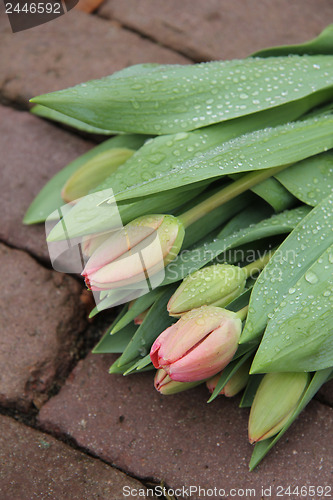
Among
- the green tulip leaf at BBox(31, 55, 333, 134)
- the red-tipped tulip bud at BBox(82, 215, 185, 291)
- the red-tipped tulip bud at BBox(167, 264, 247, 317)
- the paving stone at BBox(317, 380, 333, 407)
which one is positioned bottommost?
the paving stone at BBox(317, 380, 333, 407)

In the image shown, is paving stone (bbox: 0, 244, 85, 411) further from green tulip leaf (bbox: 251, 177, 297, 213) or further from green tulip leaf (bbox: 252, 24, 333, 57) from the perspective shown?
green tulip leaf (bbox: 252, 24, 333, 57)

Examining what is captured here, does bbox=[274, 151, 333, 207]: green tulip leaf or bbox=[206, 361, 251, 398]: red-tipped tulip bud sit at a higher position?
bbox=[274, 151, 333, 207]: green tulip leaf

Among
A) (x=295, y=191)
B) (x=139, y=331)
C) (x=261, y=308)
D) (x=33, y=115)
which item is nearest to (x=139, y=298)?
(x=139, y=331)

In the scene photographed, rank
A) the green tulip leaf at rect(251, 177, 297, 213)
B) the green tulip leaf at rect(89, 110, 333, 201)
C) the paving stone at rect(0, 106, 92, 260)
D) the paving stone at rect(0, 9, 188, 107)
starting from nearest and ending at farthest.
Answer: the green tulip leaf at rect(89, 110, 333, 201) → the green tulip leaf at rect(251, 177, 297, 213) → the paving stone at rect(0, 106, 92, 260) → the paving stone at rect(0, 9, 188, 107)

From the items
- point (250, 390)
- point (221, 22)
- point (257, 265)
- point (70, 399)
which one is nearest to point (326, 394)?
point (250, 390)

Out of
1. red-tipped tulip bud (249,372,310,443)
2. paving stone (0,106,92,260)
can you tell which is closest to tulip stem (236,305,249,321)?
red-tipped tulip bud (249,372,310,443)

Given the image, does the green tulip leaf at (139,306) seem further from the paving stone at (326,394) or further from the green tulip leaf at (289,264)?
the paving stone at (326,394)

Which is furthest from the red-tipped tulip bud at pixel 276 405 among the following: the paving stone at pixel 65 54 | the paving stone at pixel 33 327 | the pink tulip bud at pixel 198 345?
the paving stone at pixel 65 54
